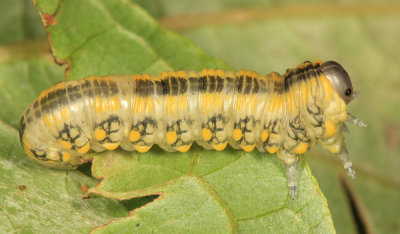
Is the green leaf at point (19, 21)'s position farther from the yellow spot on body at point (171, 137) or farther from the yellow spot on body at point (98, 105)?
the yellow spot on body at point (171, 137)

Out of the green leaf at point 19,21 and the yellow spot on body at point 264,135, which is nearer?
the yellow spot on body at point 264,135

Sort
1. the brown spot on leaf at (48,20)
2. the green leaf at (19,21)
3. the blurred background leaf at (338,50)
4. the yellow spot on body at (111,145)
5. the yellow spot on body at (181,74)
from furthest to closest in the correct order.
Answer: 1. the blurred background leaf at (338,50)
2. the green leaf at (19,21)
3. the brown spot on leaf at (48,20)
4. the yellow spot on body at (181,74)
5. the yellow spot on body at (111,145)

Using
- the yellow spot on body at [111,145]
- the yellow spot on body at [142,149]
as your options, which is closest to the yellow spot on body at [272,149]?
the yellow spot on body at [142,149]

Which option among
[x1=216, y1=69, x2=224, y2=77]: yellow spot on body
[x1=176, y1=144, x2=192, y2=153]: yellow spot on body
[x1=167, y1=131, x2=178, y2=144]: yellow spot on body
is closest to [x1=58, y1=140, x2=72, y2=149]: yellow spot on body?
[x1=167, y1=131, x2=178, y2=144]: yellow spot on body

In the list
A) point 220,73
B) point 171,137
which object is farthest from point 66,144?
point 220,73

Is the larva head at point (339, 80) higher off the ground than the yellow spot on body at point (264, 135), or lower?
higher

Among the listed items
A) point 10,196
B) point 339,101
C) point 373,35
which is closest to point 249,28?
point 373,35
